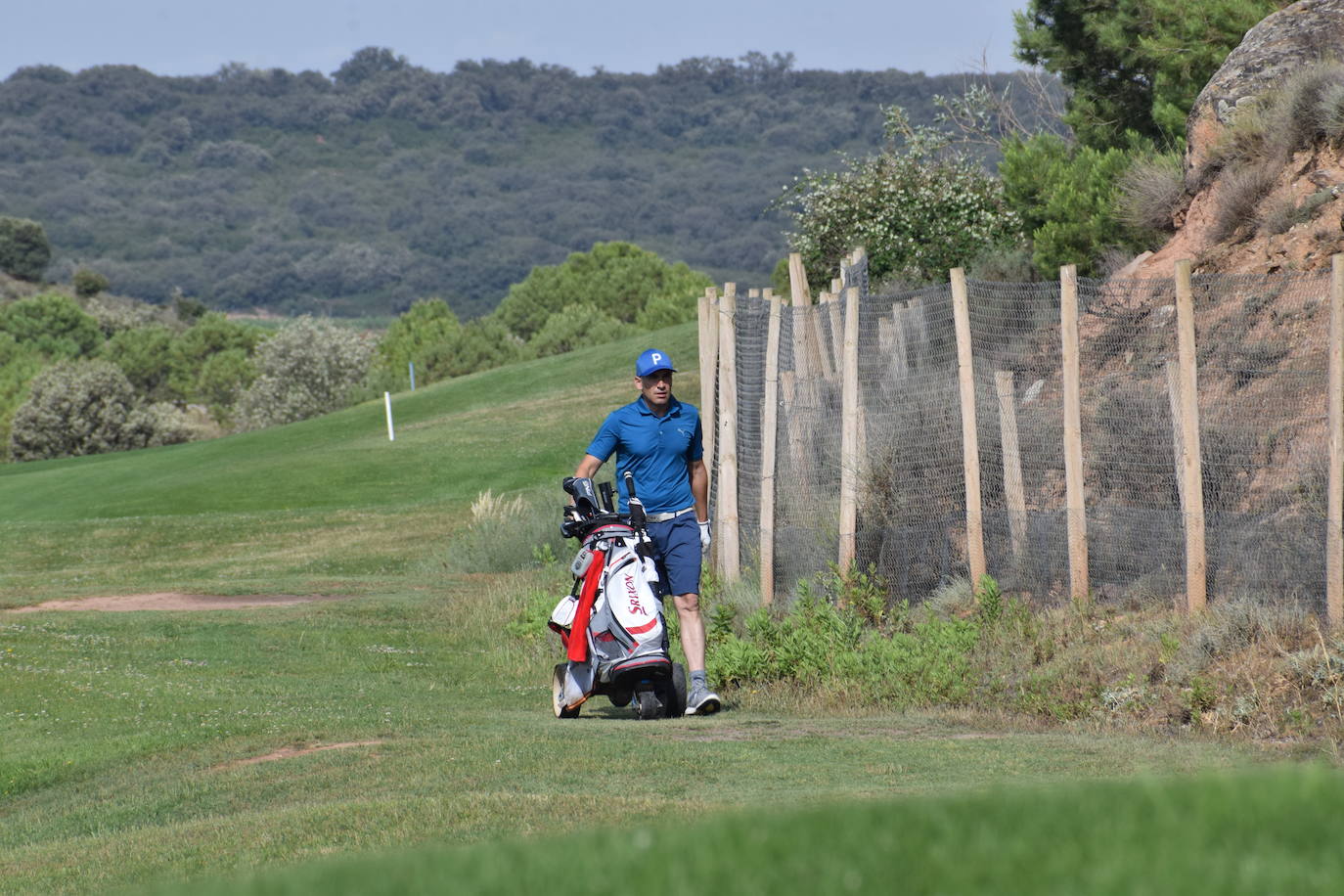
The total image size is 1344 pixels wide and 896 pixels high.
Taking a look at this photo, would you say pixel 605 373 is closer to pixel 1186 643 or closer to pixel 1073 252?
pixel 1073 252

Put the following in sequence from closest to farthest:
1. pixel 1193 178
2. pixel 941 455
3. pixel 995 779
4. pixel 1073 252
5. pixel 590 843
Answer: pixel 590 843
pixel 995 779
pixel 941 455
pixel 1193 178
pixel 1073 252

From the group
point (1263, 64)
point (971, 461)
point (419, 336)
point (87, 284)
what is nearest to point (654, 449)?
point (971, 461)

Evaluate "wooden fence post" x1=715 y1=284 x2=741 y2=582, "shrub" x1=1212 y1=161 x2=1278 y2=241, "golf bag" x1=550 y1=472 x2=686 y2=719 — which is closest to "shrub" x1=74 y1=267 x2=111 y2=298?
"wooden fence post" x1=715 y1=284 x2=741 y2=582

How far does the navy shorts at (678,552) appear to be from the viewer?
1007cm

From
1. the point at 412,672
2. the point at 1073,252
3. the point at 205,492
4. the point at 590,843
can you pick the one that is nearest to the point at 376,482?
the point at 205,492

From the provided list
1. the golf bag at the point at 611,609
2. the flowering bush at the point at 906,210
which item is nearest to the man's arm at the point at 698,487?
the golf bag at the point at 611,609

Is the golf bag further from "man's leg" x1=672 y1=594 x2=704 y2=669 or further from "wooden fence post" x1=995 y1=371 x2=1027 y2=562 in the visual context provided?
"wooden fence post" x1=995 y1=371 x2=1027 y2=562

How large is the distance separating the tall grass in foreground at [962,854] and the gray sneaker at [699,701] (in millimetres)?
6014

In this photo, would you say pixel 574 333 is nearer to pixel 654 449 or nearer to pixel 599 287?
pixel 599 287

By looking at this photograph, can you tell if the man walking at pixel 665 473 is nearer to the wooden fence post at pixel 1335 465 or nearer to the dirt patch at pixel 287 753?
the dirt patch at pixel 287 753

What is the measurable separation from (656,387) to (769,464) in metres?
2.80

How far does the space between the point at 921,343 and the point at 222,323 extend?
10683cm

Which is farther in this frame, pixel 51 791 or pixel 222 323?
pixel 222 323

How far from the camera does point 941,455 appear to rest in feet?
37.6
